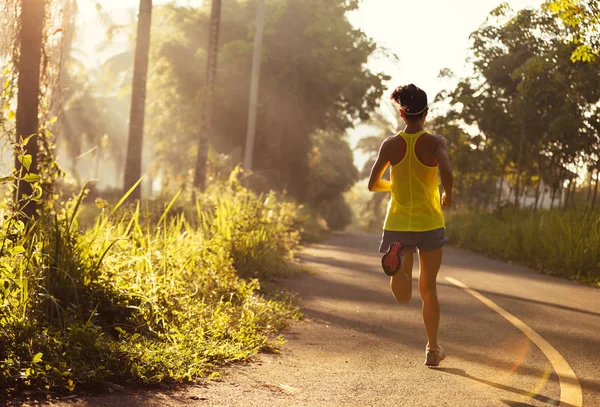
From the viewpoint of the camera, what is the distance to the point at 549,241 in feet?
59.1

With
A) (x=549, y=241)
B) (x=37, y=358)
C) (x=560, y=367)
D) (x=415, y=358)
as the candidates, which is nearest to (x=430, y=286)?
(x=415, y=358)

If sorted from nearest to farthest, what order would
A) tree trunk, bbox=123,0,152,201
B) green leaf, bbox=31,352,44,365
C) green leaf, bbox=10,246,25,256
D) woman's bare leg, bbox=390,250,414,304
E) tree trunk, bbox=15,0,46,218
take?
green leaf, bbox=31,352,44,365 < green leaf, bbox=10,246,25,256 < woman's bare leg, bbox=390,250,414,304 < tree trunk, bbox=15,0,46,218 < tree trunk, bbox=123,0,152,201

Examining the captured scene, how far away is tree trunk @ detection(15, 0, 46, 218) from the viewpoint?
27.8ft

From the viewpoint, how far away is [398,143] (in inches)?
252

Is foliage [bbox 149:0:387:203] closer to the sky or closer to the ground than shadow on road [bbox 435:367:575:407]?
closer to the sky

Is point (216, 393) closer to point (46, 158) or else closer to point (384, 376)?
point (384, 376)

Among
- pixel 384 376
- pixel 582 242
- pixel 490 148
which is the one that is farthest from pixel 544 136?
pixel 384 376

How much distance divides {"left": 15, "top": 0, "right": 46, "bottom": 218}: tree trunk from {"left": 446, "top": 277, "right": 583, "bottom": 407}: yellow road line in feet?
17.3

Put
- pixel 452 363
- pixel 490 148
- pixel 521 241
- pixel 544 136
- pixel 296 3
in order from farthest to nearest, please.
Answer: pixel 296 3 → pixel 490 148 → pixel 544 136 → pixel 521 241 → pixel 452 363

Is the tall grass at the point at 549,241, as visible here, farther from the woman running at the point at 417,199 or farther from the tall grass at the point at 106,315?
the woman running at the point at 417,199

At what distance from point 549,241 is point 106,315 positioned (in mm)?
13348

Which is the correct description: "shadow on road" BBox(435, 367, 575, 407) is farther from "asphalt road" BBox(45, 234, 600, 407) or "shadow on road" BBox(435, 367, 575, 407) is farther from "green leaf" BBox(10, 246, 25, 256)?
"green leaf" BBox(10, 246, 25, 256)

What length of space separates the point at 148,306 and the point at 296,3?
107ft

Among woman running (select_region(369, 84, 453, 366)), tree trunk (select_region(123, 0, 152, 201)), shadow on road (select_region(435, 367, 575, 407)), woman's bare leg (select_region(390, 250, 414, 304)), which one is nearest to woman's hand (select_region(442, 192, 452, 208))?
woman running (select_region(369, 84, 453, 366))
